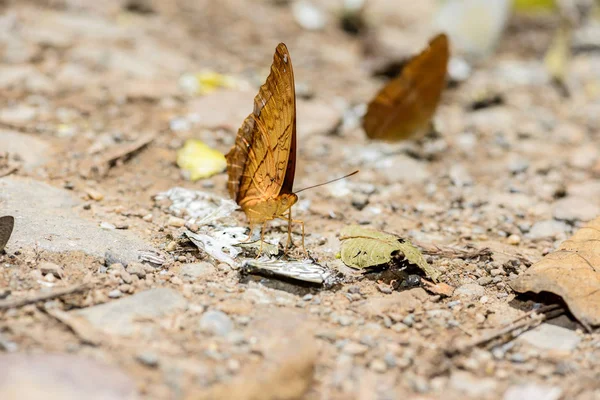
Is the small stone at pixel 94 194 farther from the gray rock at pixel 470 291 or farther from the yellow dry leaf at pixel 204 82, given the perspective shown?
the gray rock at pixel 470 291

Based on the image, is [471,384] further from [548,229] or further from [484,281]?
[548,229]

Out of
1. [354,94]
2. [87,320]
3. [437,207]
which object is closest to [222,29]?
[354,94]

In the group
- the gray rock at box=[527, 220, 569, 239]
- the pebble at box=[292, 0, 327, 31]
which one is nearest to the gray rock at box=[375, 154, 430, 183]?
the gray rock at box=[527, 220, 569, 239]

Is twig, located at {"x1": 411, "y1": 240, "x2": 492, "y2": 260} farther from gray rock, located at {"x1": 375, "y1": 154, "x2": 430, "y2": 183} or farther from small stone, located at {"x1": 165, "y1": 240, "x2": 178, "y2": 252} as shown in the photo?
small stone, located at {"x1": 165, "y1": 240, "x2": 178, "y2": 252}

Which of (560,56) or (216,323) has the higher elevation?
(560,56)

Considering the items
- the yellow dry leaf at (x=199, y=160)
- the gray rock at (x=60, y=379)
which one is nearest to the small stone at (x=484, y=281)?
the gray rock at (x=60, y=379)

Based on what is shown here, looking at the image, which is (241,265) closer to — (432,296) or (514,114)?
(432,296)

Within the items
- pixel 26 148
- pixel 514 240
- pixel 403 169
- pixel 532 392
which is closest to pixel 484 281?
pixel 514 240
